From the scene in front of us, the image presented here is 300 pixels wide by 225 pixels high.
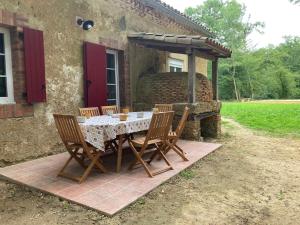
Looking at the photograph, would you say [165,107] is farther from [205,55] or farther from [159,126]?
[205,55]

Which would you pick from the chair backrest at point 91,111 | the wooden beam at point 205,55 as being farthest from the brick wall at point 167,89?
the chair backrest at point 91,111

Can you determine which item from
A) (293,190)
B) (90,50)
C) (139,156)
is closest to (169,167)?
(139,156)

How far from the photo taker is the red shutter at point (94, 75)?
6.42 metres

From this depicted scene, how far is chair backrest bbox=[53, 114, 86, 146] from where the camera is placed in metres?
3.87

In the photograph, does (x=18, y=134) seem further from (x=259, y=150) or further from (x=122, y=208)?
(x=259, y=150)

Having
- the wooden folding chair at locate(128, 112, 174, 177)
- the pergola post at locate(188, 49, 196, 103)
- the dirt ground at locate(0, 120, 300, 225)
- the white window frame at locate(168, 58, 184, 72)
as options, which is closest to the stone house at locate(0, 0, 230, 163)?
the pergola post at locate(188, 49, 196, 103)

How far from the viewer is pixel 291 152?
262 inches

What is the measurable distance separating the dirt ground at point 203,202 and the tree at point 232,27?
31184mm

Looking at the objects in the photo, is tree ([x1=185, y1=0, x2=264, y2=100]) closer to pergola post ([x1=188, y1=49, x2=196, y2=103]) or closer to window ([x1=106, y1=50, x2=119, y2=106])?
pergola post ([x1=188, y1=49, x2=196, y2=103])

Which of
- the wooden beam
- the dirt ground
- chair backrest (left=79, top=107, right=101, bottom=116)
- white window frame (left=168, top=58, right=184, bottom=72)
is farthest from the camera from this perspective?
white window frame (left=168, top=58, right=184, bottom=72)

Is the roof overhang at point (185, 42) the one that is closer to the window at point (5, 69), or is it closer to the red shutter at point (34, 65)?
the red shutter at point (34, 65)

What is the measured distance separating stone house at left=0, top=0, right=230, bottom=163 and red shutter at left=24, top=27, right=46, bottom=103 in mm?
19

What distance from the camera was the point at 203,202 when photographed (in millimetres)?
3617

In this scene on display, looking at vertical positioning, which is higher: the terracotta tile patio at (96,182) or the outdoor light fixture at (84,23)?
the outdoor light fixture at (84,23)
